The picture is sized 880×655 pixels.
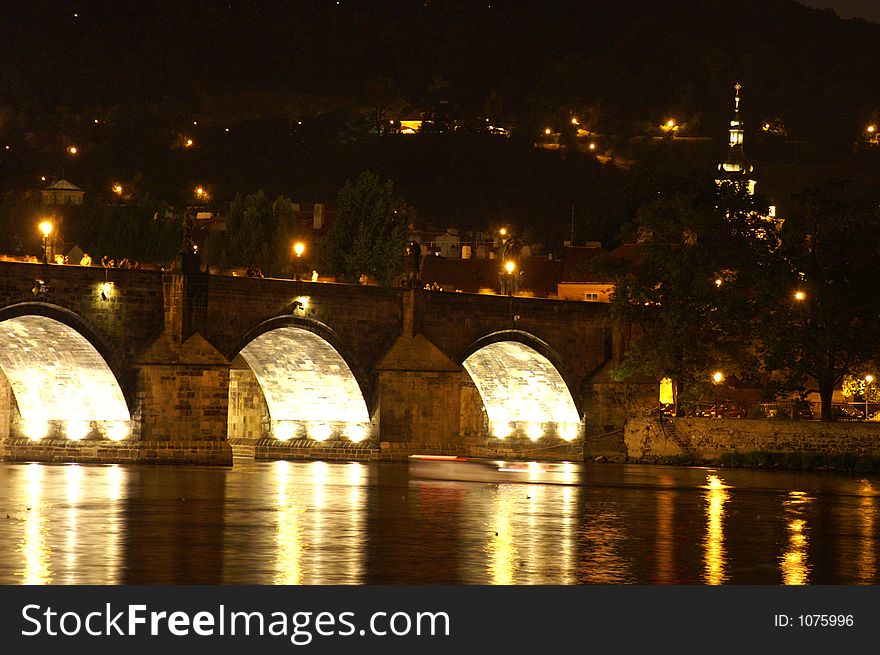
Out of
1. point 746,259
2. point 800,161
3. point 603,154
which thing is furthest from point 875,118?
point 746,259

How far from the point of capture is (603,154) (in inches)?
7579

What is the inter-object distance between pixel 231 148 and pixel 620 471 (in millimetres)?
124414

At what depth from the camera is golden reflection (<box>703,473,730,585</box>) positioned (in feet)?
97.4

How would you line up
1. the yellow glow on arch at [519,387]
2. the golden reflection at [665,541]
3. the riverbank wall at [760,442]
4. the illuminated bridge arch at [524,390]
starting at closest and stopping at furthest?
1. the golden reflection at [665,541]
2. the riverbank wall at [760,442]
3. the illuminated bridge arch at [524,390]
4. the yellow glow on arch at [519,387]

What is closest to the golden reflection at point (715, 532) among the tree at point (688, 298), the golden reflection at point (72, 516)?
the golden reflection at point (72, 516)

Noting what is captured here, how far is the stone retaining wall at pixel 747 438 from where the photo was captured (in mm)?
61500

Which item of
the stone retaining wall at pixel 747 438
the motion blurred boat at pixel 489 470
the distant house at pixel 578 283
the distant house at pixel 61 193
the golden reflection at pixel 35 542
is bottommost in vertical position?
the golden reflection at pixel 35 542

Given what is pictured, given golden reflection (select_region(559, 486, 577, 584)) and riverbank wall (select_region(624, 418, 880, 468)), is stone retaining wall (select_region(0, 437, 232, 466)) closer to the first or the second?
golden reflection (select_region(559, 486, 577, 584))

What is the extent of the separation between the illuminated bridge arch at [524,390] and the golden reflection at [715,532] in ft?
45.5

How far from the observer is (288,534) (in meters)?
34.6

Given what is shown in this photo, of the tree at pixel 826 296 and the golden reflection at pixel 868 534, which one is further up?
the tree at pixel 826 296

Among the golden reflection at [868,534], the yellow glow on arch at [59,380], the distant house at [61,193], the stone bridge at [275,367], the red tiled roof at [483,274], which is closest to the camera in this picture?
the golden reflection at [868,534]

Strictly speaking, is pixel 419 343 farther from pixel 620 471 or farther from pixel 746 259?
pixel 746 259

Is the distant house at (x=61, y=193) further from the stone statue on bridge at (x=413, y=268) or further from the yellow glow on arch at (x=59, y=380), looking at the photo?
the yellow glow on arch at (x=59, y=380)
